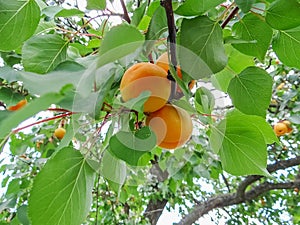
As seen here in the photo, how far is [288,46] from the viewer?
494 mm

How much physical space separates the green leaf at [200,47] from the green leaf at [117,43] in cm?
8

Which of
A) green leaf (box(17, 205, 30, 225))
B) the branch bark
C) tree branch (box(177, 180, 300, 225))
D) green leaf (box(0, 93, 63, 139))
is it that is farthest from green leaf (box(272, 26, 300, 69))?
tree branch (box(177, 180, 300, 225))

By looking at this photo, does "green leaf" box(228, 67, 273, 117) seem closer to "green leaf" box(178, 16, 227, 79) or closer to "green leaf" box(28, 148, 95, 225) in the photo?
"green leaf" box(178, 16, 227, 79)

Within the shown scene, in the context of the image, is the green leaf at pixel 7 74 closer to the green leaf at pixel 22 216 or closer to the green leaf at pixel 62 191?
the green leaf at pixel 62 191

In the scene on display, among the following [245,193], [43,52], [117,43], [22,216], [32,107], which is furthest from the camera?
[245,193]

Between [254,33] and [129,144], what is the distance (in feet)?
0.66

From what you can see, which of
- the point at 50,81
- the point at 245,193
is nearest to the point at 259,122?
the point at 50,81

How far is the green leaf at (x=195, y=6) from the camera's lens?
391mm

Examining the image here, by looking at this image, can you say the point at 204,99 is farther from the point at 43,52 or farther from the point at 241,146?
the point at 43,52

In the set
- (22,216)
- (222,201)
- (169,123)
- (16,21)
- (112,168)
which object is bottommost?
(222,201)

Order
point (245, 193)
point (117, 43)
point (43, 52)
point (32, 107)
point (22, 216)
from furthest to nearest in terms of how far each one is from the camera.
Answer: point (245, 193), point (22, 216), point (43, 52), point (117, 43), point (32, 107)

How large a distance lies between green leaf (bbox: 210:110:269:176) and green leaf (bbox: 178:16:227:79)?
0.13 m

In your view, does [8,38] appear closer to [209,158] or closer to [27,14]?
[27,14]

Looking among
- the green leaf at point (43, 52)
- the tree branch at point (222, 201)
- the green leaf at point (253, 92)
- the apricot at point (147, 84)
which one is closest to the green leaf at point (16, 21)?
the green leaf at point (43, 52)
